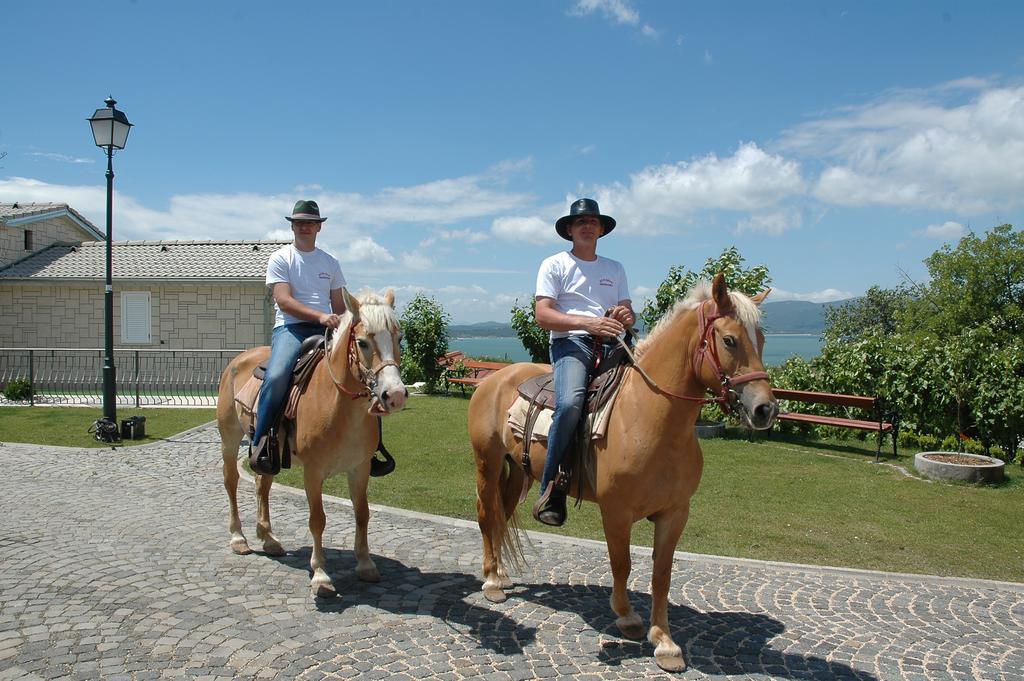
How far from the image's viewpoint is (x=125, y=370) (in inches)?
792

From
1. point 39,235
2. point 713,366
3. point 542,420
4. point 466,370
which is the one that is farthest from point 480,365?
point 713,366

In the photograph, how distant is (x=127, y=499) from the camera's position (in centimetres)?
826

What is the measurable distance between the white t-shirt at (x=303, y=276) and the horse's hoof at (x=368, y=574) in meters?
2.12

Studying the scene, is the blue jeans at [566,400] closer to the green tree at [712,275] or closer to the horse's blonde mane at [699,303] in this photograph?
the horse's blonde mane at [699,303]

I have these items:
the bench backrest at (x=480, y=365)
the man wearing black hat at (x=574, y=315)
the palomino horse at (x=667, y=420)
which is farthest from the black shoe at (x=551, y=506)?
the bench backrest at (x=480, y=365)

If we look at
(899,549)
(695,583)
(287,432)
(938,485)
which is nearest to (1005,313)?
(938,485)

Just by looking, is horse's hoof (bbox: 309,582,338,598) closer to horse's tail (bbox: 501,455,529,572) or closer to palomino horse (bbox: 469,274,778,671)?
horse's tail (bbox: 501,455,529,572)

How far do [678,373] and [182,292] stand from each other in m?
19.9

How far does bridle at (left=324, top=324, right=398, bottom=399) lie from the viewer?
14.6 ft

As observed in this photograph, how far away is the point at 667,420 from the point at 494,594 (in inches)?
82.1

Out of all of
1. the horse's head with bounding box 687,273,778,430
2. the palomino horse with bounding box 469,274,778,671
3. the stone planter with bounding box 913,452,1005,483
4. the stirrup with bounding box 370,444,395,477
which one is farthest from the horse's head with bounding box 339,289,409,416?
the stone planter with bounding box 913,452,1005,483

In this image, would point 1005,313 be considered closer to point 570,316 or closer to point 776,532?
point 776,532

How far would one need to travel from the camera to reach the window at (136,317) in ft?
67.2

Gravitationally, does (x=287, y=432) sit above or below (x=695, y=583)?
above
